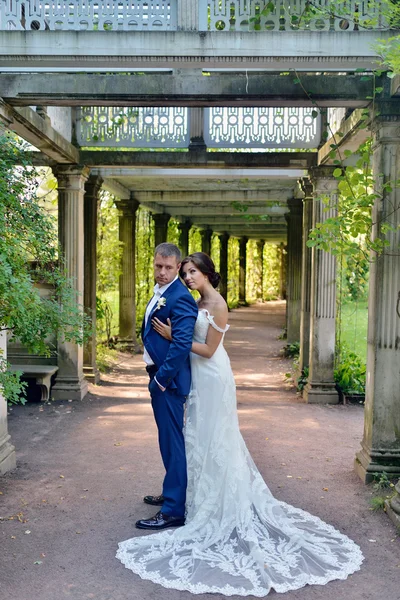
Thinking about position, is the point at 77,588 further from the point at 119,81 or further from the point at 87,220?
the point at 87,220

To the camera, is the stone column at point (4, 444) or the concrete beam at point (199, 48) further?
the stone column at point (4, 444)

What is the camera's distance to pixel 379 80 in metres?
5.53

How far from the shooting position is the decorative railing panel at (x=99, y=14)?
530 centimetres

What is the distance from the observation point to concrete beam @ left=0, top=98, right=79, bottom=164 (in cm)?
616

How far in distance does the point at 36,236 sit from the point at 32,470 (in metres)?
2.45

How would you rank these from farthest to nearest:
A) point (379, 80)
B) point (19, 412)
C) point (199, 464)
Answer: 1. point (19, 412)
2. point (379, 80)
3. point (199, 464)

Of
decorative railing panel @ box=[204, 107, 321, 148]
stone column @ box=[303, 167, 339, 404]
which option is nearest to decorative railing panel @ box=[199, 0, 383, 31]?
decorative railing panel @ box=[204, 107, 321, 148]

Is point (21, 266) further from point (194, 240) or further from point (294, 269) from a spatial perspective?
point (194, 240)

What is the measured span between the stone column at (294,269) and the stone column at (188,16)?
992 centimetres

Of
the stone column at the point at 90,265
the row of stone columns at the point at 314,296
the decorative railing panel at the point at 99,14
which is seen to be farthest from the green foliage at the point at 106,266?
the decorative railing panel at the point at 99,14

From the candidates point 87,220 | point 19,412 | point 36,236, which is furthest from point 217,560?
point 87,220

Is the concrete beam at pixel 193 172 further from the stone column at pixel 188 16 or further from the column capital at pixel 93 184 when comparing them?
the stone column at pixel 188 16

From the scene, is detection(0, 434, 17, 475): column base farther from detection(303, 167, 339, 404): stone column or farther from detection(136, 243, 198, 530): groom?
detection(303, 167, 339, 404): stone column

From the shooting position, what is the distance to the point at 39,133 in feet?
24.3
